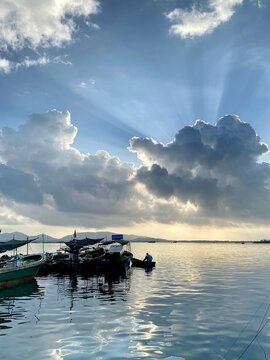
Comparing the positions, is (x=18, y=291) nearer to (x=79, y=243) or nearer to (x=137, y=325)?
(x=137, y=325)

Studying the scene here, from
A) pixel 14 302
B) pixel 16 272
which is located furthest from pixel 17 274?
pixel 14 302

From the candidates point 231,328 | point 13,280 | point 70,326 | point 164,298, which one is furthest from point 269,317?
point 13,280

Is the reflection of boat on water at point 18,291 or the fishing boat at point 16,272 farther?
the fishing boat at point 16,272

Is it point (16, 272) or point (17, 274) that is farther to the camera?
point (17, 274)

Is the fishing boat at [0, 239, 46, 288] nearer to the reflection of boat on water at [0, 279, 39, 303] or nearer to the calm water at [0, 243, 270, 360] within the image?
the reflection of boat on water at [0, 279, 39, 303]

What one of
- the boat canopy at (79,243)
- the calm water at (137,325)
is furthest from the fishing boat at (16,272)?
the boat canopy at (79,243)

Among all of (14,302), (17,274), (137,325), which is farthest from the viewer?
(17,274)

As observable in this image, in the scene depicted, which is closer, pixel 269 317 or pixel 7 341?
pixel 7 341

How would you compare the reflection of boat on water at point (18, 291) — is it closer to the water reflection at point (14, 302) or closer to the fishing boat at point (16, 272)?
the water reflection at point (14, 302)

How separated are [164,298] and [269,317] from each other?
27.3ft

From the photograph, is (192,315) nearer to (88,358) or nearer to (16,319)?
(88,358)

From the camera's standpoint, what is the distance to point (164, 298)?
23.4 metres

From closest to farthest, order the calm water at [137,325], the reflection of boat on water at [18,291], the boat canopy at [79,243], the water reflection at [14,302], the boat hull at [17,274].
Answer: the calm water at [137,325], the water reflection at [14,302], the reflection of boat on water at [18,291], the boat hull at [17,274], the boat canopy at [79,243]

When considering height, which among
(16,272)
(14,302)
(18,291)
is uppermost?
(16,272)
